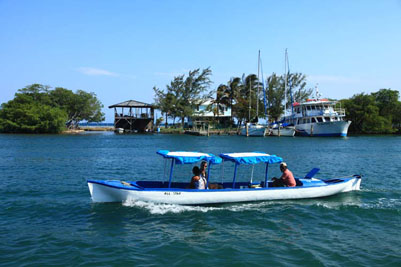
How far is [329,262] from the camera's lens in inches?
366

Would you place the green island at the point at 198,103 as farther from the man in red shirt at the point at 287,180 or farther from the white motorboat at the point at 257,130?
the man in red shirt at the point at 287,180

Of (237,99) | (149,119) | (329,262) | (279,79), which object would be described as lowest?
(329,262)

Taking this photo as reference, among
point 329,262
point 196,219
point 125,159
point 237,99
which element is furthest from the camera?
point 237,99

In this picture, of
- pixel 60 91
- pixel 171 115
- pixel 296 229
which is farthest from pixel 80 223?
pixel 60 91

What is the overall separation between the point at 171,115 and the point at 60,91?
30150 mm

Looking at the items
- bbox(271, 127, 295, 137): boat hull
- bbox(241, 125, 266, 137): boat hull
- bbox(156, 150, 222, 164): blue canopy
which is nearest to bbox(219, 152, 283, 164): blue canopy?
bbox(156, 150, 222, 164): blue canopy

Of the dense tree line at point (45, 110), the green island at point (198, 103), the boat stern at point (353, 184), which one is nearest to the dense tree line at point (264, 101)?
the green island at point (198, 103)

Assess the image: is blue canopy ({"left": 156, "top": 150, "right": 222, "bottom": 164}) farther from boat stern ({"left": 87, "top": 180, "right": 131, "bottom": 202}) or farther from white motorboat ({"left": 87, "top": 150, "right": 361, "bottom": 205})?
boat stern ({"left": 87, "top": 180, "right": 131, "bottom": 202})

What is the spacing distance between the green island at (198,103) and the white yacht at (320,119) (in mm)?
8196

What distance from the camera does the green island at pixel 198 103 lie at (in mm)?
77250

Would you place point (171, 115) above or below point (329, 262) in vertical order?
above

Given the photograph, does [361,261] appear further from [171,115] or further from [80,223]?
[171,115]

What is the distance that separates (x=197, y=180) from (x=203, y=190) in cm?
52

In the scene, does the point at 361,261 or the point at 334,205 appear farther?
the point at 334,205
